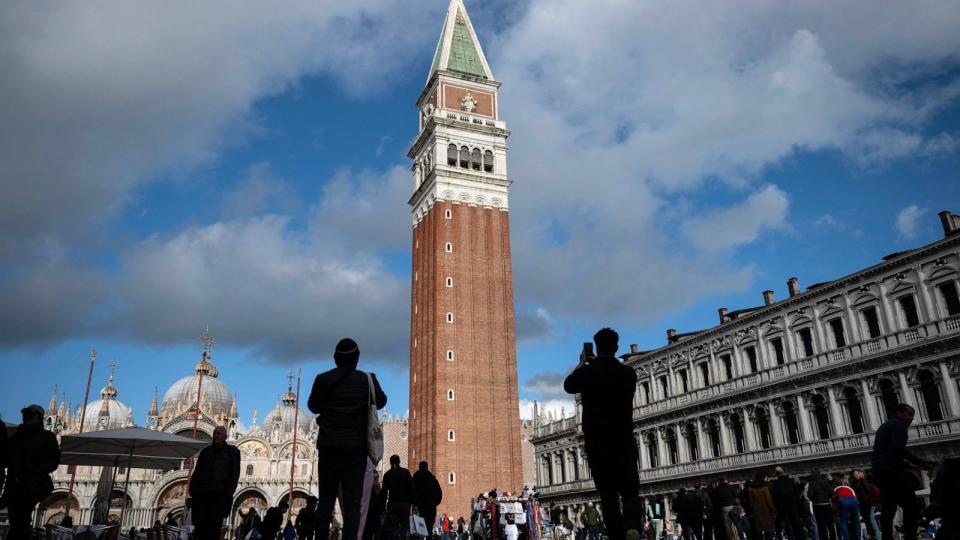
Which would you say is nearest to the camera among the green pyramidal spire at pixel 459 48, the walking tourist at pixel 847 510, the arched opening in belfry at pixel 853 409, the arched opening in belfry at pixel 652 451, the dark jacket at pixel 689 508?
the walking tourist at pixel 847 510

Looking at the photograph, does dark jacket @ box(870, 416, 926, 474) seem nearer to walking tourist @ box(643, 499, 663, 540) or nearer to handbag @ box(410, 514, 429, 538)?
handbag @ box(410, 514, 429, 538)

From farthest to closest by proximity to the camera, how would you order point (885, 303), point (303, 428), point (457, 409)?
point (303, 428) → point (457, 409) → point (885, 303)

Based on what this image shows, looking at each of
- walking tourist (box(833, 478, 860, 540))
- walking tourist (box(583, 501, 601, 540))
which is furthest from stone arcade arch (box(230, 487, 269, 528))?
walking tourist (box(833, 478, 860, 540))

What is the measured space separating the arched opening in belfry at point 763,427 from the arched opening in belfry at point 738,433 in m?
0.93

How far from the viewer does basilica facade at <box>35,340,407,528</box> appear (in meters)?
59.7

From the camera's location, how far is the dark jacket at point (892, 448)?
732cm

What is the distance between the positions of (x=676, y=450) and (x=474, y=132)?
89.9 ft

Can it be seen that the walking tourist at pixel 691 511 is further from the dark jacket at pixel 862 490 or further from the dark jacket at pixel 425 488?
the dark jacket at pixel 425 488

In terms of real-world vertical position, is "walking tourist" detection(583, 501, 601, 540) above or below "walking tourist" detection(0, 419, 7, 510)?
below

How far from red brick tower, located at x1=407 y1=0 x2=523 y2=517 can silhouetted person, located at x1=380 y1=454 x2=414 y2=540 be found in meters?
32.3

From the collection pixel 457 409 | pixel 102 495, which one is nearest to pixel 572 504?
pixel 457 409

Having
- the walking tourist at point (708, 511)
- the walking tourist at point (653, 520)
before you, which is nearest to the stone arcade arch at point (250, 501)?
the walking tourist at point (653, 520)

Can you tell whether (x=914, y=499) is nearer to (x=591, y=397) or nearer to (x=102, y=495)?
(x=591, y=397)

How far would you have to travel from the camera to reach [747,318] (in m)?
33.6
